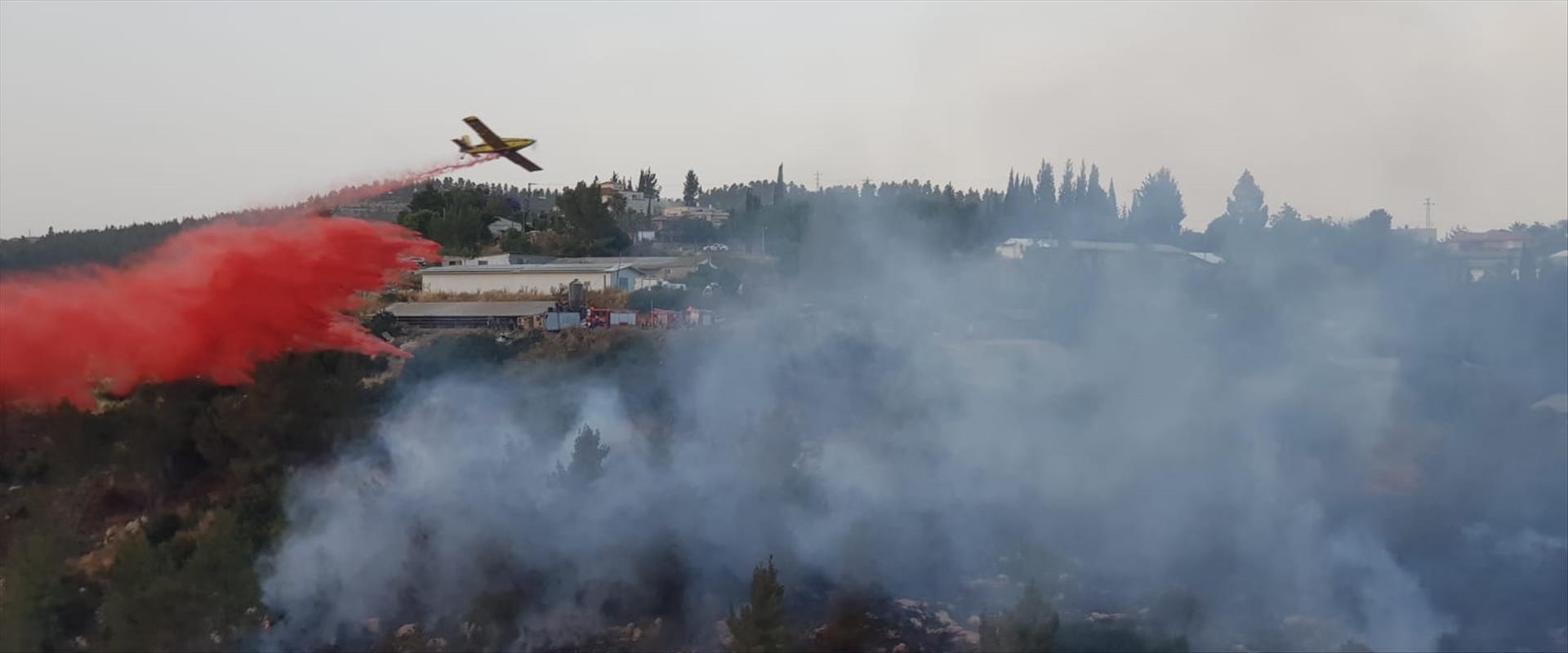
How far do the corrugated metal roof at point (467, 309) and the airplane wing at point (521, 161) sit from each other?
15185 mm

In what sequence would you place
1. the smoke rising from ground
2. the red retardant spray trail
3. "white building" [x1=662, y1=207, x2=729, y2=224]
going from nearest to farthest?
the smoke rising from ground → the red retardant spray trail → "white building" [x1=662, y1=207, x2=729, y2=224]

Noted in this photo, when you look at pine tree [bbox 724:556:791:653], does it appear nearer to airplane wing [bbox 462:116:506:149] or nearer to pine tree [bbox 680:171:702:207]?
airplane wing [bbox 462:116:506:149]

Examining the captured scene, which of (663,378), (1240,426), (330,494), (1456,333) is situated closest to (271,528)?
(330,494)

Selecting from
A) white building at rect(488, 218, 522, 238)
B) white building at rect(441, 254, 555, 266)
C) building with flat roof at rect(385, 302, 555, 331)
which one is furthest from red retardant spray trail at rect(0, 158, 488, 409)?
white building at rect(488, 218, 522, 238)

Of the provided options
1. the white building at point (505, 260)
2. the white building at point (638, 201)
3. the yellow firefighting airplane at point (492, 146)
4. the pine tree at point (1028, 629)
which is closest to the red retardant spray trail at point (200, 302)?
the yellow firefighting airplane at point (492, 146)

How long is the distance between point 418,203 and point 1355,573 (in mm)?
47050

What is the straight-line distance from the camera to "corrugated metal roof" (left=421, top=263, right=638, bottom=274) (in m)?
44.2

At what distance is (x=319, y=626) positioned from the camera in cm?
2145

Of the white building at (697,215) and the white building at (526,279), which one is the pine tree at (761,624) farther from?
the white building at (697,215)

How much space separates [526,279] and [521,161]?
19.5 metres

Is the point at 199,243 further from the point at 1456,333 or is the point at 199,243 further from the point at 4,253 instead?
the point at 1456,333

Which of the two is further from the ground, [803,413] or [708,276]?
[708,276]

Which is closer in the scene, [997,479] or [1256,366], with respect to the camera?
[997,479]

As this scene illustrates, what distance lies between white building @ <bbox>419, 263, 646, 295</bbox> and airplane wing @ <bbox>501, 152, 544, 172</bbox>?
18317 millimetres
